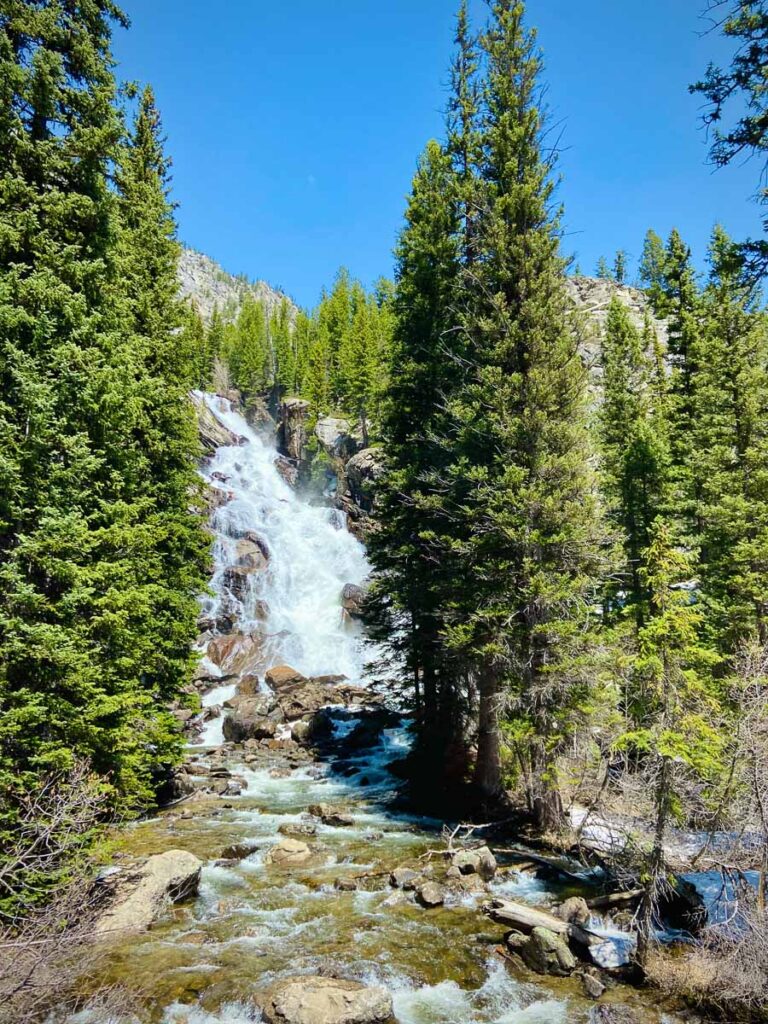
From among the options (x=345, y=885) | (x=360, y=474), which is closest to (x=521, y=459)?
(x=345, y=885)

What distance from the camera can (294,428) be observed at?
219ft

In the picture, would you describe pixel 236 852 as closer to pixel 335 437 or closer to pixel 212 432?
pixel 335 437

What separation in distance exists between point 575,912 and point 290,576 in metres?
34.7

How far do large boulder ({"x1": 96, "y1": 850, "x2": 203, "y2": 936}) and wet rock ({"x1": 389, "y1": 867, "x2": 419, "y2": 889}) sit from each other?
3.88 m

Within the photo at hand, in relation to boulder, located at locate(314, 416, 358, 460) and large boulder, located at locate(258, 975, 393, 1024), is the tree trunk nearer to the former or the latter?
large boulder, located at locate(258, 975, 393, 1024)

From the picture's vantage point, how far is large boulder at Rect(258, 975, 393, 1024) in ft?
24.4

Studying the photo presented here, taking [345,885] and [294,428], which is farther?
[294,428]

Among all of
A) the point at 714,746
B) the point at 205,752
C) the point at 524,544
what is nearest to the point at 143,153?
the point at 524,544

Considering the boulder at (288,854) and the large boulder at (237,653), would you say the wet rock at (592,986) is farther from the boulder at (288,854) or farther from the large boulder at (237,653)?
the large boulder at (237,653)

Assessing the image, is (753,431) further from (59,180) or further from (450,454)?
(59,180)

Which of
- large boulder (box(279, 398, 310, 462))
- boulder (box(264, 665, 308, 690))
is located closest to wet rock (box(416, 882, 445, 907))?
boulder (box(264, 665, 308, 690))

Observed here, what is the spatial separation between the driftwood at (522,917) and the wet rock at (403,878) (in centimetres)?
177

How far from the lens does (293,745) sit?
25.7 meters

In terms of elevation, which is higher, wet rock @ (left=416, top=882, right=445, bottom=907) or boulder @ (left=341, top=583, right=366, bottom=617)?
boulder @ (left=341, top=583, right=366, bottom=617)
